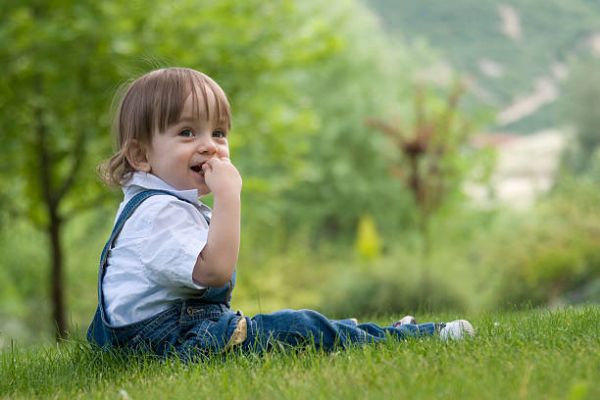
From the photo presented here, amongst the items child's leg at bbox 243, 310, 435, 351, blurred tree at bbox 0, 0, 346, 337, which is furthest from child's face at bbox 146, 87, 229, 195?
blurred tree at bbox 0, 0, 346, 337

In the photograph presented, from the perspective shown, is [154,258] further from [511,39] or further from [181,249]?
[511,39]

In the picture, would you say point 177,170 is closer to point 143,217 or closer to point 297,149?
point 143,217

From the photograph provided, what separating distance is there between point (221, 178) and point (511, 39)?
53.6 meters

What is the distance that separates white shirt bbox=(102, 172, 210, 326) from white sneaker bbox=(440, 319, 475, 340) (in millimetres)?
1025

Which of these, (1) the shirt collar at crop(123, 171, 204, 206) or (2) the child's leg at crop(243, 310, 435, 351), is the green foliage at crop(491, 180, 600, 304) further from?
(1) the shirt collar at crop(123, 171, 204, 206)

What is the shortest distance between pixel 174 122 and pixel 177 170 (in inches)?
8.1

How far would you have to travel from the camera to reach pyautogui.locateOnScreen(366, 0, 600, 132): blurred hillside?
49844 millimetres

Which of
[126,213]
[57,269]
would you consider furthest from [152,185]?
[57,269]

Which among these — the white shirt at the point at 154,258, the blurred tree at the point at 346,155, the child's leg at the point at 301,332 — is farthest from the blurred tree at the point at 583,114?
the white shirt at the point at 154,258

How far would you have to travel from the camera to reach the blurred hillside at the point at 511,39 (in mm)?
49844

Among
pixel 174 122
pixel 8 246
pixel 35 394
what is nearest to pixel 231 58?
pixel 174 122

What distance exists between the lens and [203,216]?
3.44 metres

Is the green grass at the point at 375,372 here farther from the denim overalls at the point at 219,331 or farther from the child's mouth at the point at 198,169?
the child's mouth at the point at 198,169

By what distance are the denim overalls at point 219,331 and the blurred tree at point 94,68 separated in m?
5.30
